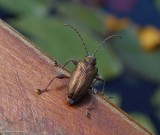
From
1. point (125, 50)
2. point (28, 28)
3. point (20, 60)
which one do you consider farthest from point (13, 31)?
point (125, 50)

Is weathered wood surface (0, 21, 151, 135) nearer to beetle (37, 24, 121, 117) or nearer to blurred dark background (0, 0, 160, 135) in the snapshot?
beetle (37, 24, 121, 117)

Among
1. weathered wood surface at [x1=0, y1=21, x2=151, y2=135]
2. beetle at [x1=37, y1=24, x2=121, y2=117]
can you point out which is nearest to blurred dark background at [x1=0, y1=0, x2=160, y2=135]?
beetle at [x1=37, y1=24, x2=121, y2=117]

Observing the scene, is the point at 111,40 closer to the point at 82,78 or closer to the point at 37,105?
the point at 82,78

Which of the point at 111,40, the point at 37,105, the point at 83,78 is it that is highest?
the point at 37,105

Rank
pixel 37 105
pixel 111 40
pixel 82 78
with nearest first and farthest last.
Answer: pixel 37 105 < pixel 82 78 < pixel 111 40

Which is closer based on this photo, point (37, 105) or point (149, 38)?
point (37, 105)

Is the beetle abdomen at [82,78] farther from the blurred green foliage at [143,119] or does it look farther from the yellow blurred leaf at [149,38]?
the yellow blurred leaf at [149,38]

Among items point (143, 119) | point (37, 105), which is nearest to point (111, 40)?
point (143, 119)
